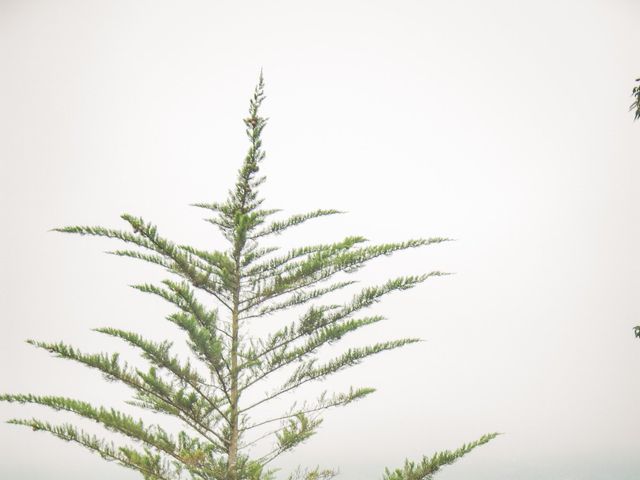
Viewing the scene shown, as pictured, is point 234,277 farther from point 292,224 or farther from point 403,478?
point 403,478

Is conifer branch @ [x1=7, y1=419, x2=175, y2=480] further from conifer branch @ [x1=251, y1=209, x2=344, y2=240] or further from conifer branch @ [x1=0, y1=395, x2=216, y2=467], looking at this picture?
conifer branch @ [x1=251, y1=209, x2=344, y2=240]

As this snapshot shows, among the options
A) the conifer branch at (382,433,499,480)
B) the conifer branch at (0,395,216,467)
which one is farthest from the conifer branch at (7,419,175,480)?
the conifer branch at (382,433,499,480)

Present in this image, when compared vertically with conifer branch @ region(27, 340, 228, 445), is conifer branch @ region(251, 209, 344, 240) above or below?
above

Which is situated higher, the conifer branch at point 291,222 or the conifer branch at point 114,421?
the conifer branch at point 291,222

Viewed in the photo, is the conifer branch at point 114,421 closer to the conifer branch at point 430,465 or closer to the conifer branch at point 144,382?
the conifer branch at point 144,382

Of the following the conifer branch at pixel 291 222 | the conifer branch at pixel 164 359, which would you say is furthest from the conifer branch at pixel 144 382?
the conifer branch at pixel 291 222

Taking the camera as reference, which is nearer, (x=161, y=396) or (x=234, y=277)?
(x=161, y=396)

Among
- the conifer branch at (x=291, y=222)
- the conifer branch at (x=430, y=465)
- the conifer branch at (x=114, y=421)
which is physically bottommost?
the conifer branch at (x=430, y=465)

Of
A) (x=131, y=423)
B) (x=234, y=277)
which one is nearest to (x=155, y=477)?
(x=131, y=423)

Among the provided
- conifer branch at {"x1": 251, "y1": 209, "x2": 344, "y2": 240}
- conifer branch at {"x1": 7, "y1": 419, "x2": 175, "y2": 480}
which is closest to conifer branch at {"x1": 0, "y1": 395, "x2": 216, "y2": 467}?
conifer branch at {"x1": 7, "y1": 419, "x2": 175, "y2": 480}

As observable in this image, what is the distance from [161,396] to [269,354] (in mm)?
1182

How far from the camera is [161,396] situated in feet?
14.9

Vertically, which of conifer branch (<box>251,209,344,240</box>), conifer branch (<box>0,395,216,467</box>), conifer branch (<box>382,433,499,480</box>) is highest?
conifer branch (<box>251,209,344,240</box>)

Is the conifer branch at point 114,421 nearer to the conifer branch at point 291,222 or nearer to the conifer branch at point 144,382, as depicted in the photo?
the conifer branch at point 144,382
